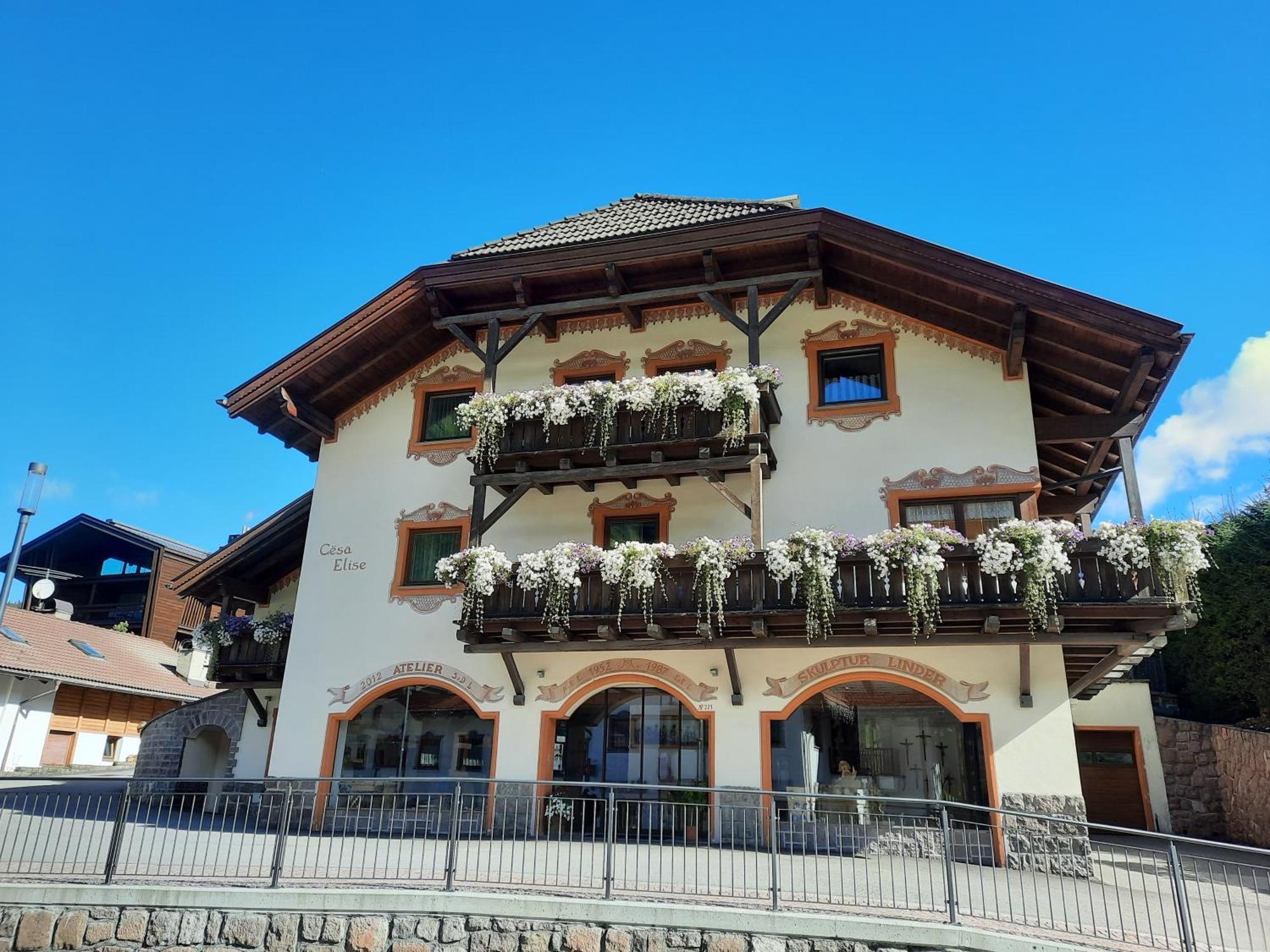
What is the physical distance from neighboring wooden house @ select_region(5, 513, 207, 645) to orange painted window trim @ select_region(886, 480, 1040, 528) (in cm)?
2803

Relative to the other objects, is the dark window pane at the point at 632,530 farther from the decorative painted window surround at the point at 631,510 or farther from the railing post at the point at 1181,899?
the railing post at the point at 1181,899

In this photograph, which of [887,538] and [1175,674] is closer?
[887,538]

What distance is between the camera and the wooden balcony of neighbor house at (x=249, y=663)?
57.3ft

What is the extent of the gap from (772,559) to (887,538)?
1.60 meters

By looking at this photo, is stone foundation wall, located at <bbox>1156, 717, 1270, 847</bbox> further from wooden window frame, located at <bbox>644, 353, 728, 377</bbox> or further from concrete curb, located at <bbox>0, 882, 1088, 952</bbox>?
wooden window frame, located at <bbox>644, 353, 728, 377</bbox>

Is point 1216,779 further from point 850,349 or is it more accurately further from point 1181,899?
point 1181,899

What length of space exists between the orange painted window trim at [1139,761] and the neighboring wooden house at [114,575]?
29.6 metres

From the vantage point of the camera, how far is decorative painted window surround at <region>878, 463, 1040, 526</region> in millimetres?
14164

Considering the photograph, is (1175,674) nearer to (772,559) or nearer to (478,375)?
(772,559)

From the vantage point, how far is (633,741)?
14.9 metres

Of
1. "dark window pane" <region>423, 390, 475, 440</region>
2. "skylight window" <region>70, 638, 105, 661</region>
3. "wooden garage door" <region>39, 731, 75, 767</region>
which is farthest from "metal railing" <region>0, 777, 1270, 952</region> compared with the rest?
"skylight window" <region>70, 638, 105, 661</region>

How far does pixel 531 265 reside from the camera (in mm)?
16250

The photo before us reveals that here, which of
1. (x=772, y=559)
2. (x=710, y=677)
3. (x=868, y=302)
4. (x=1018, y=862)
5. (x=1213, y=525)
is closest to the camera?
(x=1018, y=862)

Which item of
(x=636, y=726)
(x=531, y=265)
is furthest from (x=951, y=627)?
(x=531, y=265)
